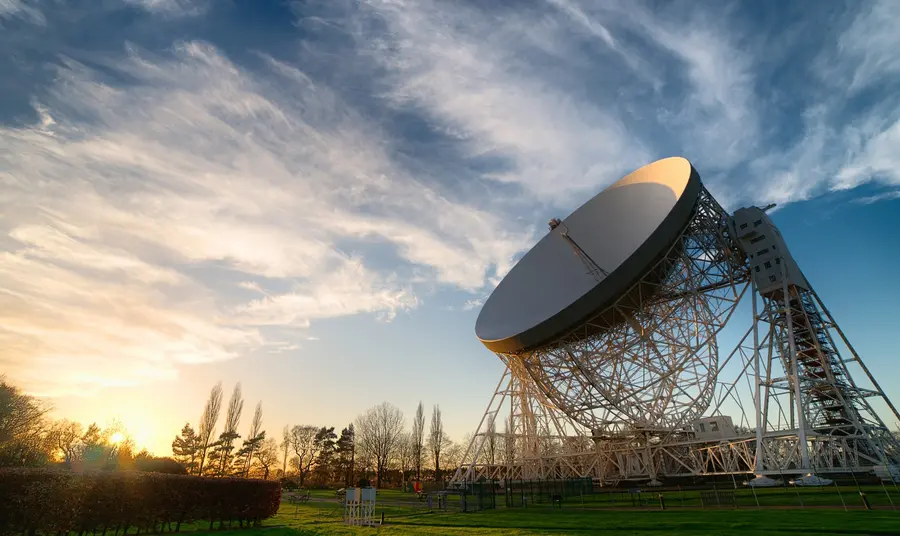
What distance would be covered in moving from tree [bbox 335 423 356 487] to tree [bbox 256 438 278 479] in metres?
8.51

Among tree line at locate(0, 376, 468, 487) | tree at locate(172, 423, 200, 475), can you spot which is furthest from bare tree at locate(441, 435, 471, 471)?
tree at locate(172, 423, 200, 475)

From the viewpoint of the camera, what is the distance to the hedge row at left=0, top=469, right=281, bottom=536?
33.5 feet

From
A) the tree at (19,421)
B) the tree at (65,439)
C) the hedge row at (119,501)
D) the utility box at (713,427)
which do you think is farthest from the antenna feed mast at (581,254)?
the tree at (65,439)

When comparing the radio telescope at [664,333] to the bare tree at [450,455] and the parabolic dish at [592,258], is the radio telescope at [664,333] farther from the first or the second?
the bare tree at [450,455]

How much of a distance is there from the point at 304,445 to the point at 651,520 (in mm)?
54073

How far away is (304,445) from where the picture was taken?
2306 inches

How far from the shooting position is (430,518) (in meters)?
16.5

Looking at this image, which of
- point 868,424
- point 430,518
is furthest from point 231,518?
point 868,424

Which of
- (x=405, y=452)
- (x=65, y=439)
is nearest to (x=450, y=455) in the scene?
(x=405, y=452)

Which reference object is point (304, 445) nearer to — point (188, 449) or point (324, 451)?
point (324, 451)

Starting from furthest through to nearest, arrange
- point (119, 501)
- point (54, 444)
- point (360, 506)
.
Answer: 1. point (54, 444)
2. point (360, 506)
3. point (119, 501)

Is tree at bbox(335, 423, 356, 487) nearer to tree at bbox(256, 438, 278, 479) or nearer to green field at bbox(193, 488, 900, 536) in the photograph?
tree at bbox(256, 438, 278, 479)

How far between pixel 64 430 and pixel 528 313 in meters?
53.2

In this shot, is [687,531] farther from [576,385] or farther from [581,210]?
[581,210]
